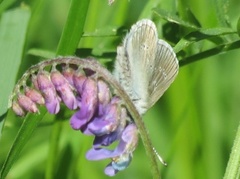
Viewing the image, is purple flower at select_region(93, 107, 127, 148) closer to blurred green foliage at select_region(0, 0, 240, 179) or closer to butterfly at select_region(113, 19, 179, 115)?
butterfly at select_region(113, 19, 179, 115)

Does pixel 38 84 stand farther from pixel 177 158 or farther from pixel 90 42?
pixel 177 158

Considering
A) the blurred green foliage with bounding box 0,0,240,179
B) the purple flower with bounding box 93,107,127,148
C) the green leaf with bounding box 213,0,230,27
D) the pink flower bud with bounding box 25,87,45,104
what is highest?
the green leaf with bounding box 213,0,230,27

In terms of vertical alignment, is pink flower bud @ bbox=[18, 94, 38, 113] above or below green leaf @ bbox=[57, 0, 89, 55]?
below

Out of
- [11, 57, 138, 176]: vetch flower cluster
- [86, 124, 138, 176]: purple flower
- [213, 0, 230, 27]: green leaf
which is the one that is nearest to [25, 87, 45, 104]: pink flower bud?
[11, 57, 138, 176]: vetch flower cluster

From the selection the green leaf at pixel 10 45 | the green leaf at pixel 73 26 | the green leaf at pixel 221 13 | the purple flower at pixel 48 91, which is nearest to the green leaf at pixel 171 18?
the green leaf at pixel 221 13

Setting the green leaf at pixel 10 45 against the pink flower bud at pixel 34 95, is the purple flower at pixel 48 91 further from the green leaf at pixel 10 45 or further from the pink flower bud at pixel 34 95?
the green leaf at pixel 10 45

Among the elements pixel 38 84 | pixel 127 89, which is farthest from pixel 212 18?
pixel 38 84

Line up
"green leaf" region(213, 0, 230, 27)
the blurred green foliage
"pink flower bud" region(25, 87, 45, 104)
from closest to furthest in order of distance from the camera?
1. "pink flower bud" region(25, 87, 45, 104)
2. "green leaf" region(213, 0, 230, 27)
3. the blurred green foliage
